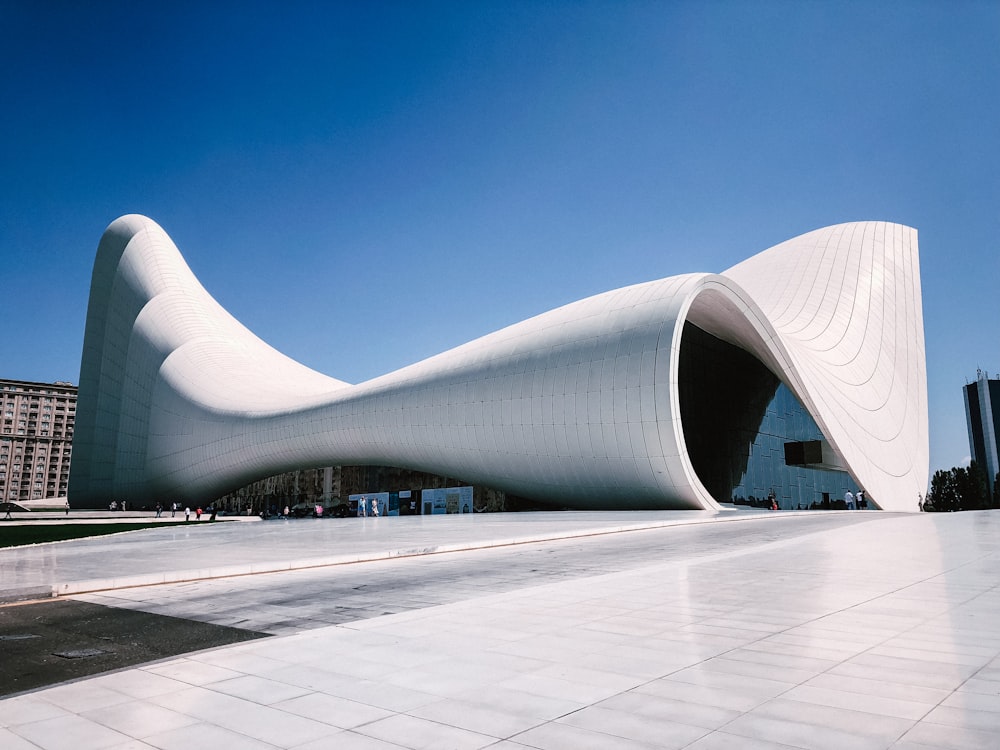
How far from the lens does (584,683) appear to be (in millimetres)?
3850

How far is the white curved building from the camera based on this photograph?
25188mm

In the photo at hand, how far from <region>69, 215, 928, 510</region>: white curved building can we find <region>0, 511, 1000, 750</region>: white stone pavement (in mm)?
18452

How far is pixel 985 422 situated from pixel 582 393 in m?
132

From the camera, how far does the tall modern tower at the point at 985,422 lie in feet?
416

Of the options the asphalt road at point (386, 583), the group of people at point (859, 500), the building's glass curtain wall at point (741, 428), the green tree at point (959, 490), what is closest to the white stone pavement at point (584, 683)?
the asphalt road at point (386, 583)

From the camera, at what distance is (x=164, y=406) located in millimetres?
47219

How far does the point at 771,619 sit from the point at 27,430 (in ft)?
422

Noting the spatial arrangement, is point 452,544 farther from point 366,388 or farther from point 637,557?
point 366,388

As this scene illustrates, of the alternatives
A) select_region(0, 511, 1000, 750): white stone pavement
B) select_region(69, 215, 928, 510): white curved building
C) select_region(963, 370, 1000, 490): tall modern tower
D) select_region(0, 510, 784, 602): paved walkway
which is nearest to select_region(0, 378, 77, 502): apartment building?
select_region(69, 215, 928, 510): white curved building

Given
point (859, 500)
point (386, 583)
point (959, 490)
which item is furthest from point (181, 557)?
point (959, 490)

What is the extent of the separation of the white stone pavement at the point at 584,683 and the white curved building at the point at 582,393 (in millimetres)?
18452

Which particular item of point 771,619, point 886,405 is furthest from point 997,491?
point 771,619

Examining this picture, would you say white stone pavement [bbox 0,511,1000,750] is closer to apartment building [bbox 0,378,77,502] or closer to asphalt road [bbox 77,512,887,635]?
asphalt road [bbox 77,512,887,635]

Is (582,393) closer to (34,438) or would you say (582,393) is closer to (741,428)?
(741,428)
